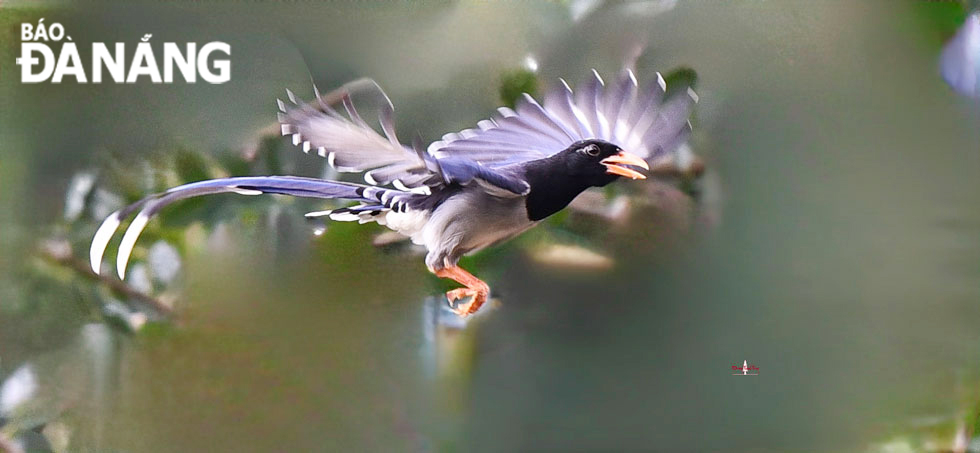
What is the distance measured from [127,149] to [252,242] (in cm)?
47

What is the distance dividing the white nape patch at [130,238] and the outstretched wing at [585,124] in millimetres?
936

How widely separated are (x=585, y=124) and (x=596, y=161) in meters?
0.13

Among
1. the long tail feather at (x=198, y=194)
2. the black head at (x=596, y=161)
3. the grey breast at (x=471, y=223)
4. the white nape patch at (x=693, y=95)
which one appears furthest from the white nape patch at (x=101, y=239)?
the white nape patch at (x=693, y=95)

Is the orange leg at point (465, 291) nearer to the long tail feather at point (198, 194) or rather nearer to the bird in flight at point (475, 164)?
the bird in flight at point (475, 164)

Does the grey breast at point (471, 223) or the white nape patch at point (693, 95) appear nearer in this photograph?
the grey breast at point (471, 223)

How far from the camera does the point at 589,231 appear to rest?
7.01ft

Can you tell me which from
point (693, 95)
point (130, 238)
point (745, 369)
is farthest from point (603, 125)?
point (130, 238)

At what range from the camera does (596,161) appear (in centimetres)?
209

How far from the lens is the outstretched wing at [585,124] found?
83.0 inches

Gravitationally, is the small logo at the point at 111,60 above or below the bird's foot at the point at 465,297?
above

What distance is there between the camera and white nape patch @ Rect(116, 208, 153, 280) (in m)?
2.06

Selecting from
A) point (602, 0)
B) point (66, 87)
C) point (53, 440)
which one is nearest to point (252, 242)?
point (66, 87)

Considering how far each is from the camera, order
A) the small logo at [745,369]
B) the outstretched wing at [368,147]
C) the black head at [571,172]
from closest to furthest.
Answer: the outstretched wing at [368,147]
the black head at [571,172]
the small logo at [745,369]

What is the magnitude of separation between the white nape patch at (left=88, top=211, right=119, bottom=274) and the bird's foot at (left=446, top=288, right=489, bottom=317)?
104 centimetres
